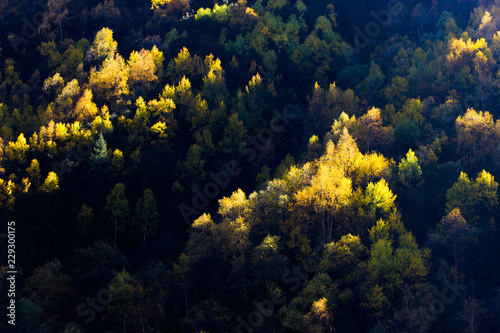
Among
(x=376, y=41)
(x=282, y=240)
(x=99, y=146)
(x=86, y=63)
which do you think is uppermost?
(x=376, y=41)

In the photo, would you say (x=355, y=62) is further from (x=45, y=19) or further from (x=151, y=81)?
(x=45, y=19)

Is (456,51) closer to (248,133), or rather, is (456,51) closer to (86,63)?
(248,133)

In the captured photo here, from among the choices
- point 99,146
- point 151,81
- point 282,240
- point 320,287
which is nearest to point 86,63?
point 151,81

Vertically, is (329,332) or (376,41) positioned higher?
(376,41)

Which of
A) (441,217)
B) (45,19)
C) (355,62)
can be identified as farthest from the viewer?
(355,62)

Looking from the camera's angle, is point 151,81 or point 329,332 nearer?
point 329,332

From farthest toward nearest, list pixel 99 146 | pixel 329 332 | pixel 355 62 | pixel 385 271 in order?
pixel 355 62 < pixel 99 146 < pixel 385 271 < pixel 329 332
